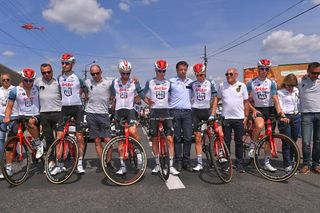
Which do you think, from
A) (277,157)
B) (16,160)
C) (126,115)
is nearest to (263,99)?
(277,157)

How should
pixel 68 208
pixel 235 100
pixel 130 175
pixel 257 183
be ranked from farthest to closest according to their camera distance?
pixel 235 100
pixel 130 175
pixel 257 183
pixel 68 208

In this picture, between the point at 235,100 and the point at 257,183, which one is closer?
the point at 257,183

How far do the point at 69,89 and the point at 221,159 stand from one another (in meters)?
3.29

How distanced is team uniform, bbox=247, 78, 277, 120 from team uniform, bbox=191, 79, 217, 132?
842 millimetres

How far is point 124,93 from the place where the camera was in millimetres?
6430

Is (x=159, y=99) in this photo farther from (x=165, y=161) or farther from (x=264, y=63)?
(x=264, y=63)

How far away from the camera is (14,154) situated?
599 cm

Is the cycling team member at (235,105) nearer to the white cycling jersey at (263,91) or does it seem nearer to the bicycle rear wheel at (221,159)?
the white cycling jersey at (263,91)

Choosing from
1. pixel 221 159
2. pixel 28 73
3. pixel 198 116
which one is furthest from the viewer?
pixel 198 116

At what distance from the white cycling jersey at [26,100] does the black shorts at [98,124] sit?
Answer: 1106 millimetres

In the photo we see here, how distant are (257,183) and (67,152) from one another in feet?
11.8

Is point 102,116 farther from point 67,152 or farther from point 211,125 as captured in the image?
point 211,125

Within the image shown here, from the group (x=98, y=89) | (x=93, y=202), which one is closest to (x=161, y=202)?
(x=93, y=202)

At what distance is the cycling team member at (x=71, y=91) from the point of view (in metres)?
6.50
